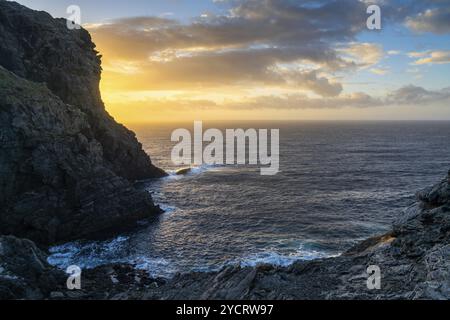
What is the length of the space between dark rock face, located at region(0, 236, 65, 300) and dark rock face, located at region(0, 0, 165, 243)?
1825cm

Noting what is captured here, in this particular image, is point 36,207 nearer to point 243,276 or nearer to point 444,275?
point 243,276

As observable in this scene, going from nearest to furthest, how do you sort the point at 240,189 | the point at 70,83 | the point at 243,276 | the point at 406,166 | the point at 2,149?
the point at 243,276, the point at 2,149, the point at 70,83, the point at 240,189, the point at 406,166

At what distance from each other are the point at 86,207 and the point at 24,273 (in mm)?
26989

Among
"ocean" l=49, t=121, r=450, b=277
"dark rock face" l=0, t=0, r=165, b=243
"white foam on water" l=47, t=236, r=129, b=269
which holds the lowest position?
"white foam on water" l=47, t=236, r=129, b=269

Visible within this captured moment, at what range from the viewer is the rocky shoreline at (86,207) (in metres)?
34.3

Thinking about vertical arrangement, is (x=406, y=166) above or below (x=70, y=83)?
below

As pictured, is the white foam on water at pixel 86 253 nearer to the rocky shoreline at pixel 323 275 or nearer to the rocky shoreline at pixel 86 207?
the rocky shoreline at pixel 86 207

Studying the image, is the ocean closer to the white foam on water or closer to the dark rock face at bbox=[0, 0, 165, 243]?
the white foam on water

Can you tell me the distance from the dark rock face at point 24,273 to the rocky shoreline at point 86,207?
102 mm

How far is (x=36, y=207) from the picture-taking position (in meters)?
62.4

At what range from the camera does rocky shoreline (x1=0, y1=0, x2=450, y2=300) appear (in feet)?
113

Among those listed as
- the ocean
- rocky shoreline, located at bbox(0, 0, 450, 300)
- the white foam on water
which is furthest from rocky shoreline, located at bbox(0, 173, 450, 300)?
the ocean
